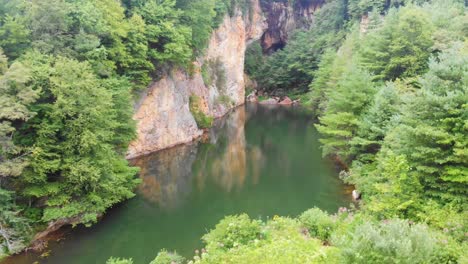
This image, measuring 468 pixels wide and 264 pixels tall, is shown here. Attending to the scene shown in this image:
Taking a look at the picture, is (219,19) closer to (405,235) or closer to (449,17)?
(449,17)

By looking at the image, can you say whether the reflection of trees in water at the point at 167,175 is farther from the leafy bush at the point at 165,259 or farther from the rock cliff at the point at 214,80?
the leafy bush at the point at 165,259

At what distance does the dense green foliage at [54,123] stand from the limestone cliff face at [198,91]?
876 centimetres

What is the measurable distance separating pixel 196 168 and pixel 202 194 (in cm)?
570

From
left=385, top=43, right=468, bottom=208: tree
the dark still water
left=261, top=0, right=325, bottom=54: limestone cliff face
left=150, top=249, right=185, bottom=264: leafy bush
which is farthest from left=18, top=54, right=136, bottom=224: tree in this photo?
left=261, top=0, right=325, bottom=54: limestone cliff face

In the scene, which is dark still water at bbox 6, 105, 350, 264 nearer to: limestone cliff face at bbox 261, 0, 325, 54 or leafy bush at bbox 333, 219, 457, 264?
leafy bush at bbox 333, 219, 457, 264

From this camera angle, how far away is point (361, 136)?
2102cm

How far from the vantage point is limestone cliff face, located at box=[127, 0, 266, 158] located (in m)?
31.5

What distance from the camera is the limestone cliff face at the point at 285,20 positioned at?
241ft

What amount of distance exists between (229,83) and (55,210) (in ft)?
139

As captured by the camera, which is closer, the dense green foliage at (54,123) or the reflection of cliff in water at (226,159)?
the dense green foliage at (54,123)

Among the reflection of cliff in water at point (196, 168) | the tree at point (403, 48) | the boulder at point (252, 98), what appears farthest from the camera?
the boulder at point (252, 98)

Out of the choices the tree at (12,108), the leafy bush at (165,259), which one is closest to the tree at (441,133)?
the leafy bush at (165,259)

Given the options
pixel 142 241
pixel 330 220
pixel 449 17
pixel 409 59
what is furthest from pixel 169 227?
pixel 449 17

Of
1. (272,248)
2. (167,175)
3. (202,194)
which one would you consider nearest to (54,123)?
A: (202,194)
